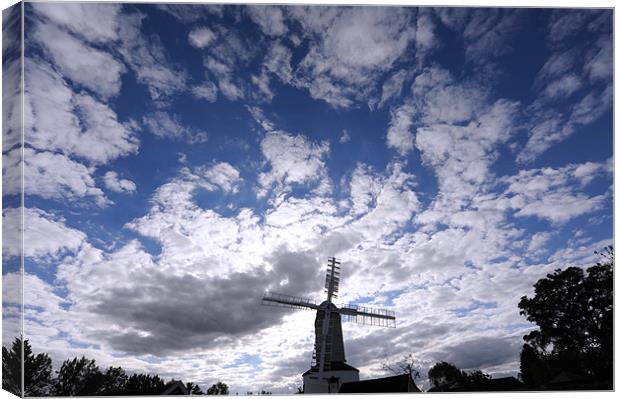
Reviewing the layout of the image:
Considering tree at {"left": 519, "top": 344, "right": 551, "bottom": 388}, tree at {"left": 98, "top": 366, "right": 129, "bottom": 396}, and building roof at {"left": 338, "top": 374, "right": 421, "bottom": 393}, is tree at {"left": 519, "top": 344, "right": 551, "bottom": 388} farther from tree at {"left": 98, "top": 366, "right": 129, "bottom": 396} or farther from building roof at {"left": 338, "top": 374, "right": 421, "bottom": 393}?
tree at {"left": 98, "top": 366, "right": 129, "bottom": 396}

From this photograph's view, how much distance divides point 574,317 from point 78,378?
144 feet

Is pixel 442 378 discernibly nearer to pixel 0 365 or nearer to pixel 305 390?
pixel 305 390

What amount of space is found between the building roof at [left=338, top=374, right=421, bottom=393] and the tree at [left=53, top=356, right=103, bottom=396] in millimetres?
23844

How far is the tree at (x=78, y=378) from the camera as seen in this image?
4116 centimetres

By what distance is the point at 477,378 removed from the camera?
55.2m

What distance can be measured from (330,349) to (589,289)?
19.8 meters

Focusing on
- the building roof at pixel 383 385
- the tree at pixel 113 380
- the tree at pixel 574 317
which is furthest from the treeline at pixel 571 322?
the tree at pixel 113 380

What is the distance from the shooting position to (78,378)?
43094 mm

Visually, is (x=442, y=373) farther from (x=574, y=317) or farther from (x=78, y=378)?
(x=78, y=378)

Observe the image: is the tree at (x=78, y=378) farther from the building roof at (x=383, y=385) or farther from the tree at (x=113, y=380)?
the building roof at (x=383, y=385)

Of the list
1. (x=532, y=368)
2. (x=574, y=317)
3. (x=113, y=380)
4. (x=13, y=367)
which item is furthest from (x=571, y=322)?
(x=113, y=380)

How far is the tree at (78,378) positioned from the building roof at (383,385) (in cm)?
2384

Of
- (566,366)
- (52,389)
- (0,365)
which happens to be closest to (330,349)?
(566,366)

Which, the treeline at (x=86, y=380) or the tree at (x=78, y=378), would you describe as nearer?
the treeline at (x=86, y=380)
